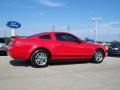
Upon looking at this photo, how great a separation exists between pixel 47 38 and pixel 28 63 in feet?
5.32

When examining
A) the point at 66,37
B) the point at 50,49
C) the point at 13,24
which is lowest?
the point at 50,49

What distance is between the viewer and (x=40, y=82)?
285 inches

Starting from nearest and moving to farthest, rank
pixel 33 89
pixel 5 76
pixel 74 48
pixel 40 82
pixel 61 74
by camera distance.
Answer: pixel 33 89 → pixel 40 82 → pixel 5 76 → pixel 61 74 → pixel 74 48

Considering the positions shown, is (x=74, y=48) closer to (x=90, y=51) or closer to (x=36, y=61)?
(x=90, y=51)

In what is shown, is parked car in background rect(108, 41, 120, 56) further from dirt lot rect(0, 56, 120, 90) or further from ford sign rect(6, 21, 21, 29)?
dirt lot rect(0, 56, 120, 90)

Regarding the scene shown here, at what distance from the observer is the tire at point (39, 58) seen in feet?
33.2

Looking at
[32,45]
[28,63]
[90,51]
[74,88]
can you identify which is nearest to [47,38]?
[32,45]

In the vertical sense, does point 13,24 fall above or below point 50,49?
above

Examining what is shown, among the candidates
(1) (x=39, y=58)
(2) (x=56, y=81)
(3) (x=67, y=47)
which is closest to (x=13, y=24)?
(3) (x=67, y=47)

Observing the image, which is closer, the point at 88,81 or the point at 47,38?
the point at 88,81

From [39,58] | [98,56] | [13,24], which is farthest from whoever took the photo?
[13,24]

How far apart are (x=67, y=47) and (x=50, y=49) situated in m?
0.91

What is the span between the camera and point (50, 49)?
1050 cm

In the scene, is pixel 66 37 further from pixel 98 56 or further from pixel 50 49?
pixel 98 56
